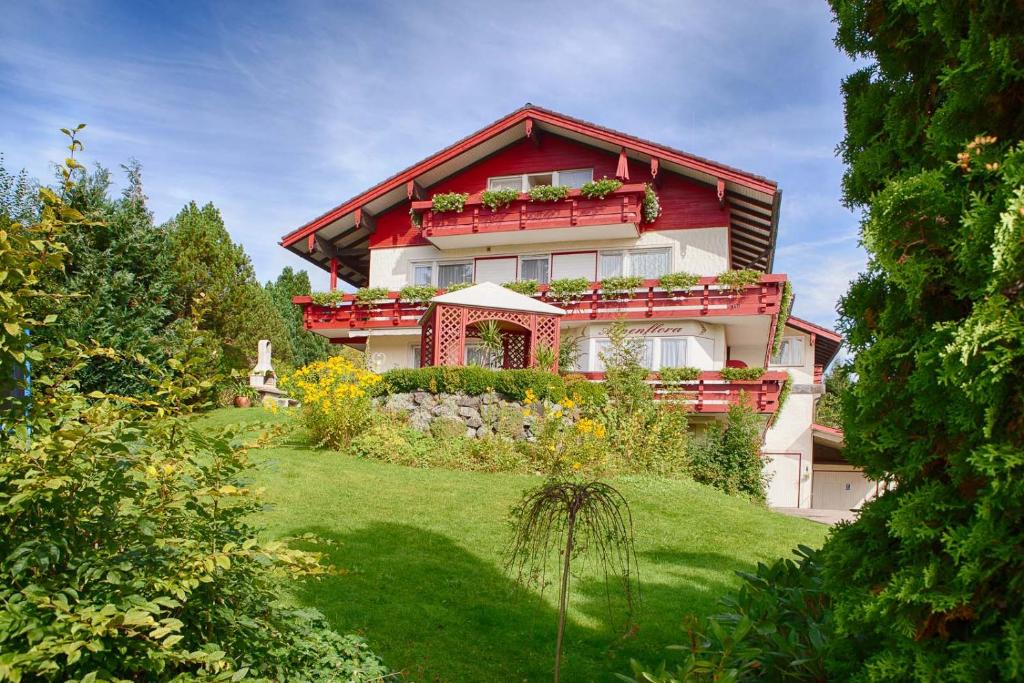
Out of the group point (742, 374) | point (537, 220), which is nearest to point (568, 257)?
point (537, 220)

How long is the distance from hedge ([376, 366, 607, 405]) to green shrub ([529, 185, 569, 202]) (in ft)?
23.8

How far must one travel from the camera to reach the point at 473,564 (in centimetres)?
718

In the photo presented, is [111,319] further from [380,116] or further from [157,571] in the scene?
[157,571]

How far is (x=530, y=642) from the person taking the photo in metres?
5.44

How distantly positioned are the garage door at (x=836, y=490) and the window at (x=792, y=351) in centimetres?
451

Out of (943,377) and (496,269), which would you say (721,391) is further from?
(943,377)

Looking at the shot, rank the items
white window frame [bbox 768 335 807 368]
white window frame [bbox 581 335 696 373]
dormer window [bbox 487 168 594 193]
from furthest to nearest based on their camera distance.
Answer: white window frame [bbox 768 335 807 368], dormer window [bbox 487 168 594 193], white window frame [bbox 581 335 696 373]

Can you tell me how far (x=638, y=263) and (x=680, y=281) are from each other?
95.8 inches

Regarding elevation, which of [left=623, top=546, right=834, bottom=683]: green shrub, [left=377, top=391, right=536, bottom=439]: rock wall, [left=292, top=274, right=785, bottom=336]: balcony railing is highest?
[left=292, top=274, right=785, bottom=336]: balcony railing

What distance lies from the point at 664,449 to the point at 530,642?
9.41 metres

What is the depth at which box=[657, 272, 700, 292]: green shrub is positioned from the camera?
19031 millimetres

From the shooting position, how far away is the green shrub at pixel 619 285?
63.6 ft

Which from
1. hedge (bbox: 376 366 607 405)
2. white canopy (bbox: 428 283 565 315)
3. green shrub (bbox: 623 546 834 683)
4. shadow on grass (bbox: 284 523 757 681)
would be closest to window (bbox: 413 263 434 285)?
white canopy (bbox: 428 283 565 315)

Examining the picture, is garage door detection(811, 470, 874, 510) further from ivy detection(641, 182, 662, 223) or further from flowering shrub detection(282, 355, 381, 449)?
flowering shrub detection(282, 355, 381, 449)
